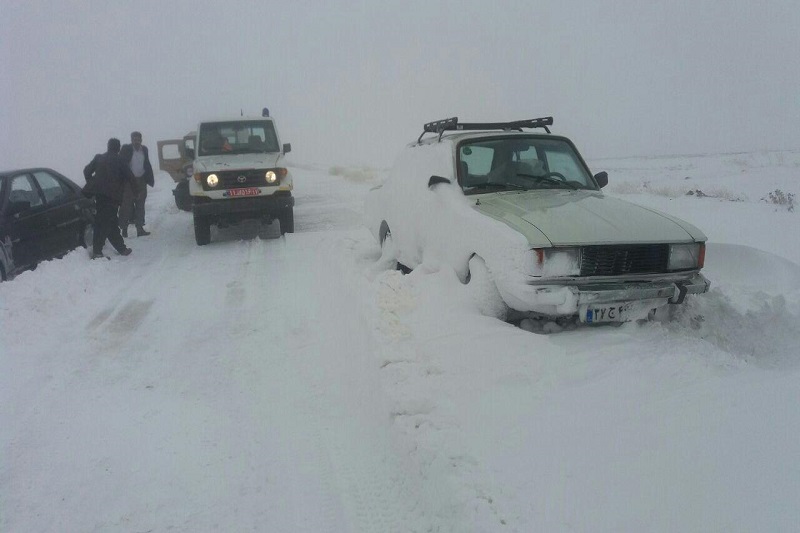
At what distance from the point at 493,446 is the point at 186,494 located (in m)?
1.63

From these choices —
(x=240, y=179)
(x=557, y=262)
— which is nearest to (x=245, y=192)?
(x=240, y=179)

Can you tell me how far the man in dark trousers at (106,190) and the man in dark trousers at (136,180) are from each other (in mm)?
1449

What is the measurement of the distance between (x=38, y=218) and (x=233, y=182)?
2.88 metres

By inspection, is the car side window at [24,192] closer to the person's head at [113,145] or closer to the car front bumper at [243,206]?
the person's head at [113,145]

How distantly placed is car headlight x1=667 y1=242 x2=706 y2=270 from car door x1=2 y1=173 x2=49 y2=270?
23.9 feet

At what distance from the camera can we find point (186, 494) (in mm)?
2877

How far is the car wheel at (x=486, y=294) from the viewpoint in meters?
4.35

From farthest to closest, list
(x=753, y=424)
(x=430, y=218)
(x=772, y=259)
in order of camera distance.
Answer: (x=772, y=259), (x=430, y=218), (x=753, y=424)

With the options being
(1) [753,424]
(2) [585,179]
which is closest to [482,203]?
(2) [585,179]

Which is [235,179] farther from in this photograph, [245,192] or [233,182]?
[245,192]

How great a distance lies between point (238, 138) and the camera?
10.4 meters

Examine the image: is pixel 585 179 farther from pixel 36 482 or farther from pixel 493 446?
pixel 36 482

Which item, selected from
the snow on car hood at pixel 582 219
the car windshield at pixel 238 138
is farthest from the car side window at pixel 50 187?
the snow on car hood at pixel 582 219

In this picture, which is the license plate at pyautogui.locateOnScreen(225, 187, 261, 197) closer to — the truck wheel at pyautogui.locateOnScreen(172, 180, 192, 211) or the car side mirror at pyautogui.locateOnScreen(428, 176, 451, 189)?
the truck wheel at pyautogui.locateOnScreen(172, 180, 192, 211)
